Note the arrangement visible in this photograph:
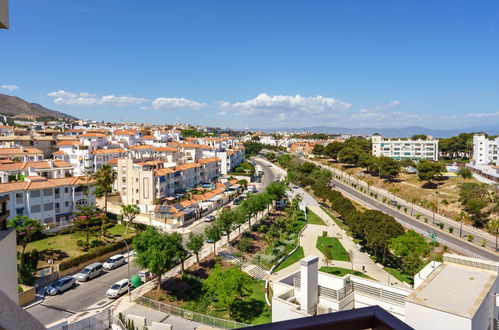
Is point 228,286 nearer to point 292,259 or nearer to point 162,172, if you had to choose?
point 292,259

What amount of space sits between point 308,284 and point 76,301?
1390cm

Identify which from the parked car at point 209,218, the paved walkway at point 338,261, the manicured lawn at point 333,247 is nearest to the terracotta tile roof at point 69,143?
the parked car at point 209,218

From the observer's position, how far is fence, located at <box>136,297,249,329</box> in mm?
17203

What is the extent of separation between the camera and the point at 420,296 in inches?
439

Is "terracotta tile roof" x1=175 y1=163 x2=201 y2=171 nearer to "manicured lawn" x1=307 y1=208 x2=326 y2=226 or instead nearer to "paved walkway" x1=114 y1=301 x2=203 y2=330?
"manicured lawn" x1=307 y1=208 x2=326 y2=226

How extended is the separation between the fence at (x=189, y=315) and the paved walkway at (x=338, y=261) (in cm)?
659

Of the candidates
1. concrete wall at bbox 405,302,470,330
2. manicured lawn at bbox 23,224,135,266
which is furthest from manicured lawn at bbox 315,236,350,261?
concrete wall at bbox 405,302,470,330

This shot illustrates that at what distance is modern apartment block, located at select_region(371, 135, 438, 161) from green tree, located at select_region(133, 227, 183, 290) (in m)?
71.5

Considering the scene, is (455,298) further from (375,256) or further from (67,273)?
(67,273)

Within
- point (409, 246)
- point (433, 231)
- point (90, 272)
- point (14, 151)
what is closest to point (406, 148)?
point (433, 231)

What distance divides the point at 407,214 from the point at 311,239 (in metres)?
17.0

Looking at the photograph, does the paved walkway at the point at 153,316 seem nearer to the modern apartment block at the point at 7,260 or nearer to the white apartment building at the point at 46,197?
the modern apartment block at the point at 7,260

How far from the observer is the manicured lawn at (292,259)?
27.8m

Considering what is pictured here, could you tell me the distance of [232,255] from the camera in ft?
94.4
